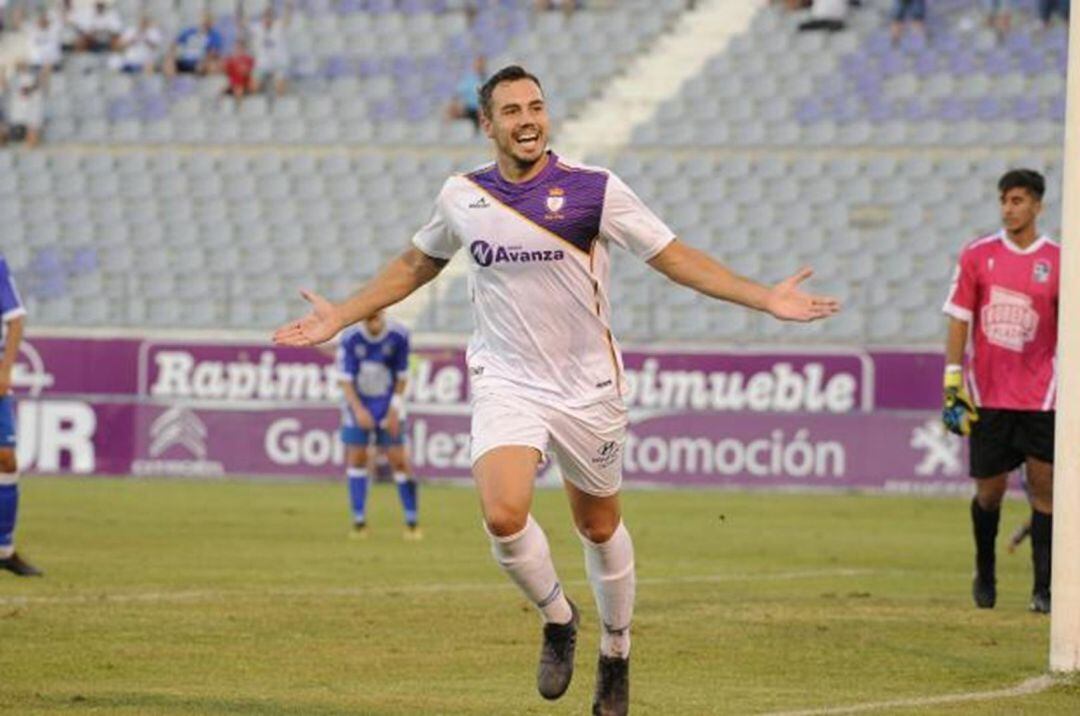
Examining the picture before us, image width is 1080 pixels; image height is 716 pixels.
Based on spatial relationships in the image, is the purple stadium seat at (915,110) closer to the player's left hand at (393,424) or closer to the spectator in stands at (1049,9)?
the spectator in stands at (1049,9)

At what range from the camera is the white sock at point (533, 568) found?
9.55 m

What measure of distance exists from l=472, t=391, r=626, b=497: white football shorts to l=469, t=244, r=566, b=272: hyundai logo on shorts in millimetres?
523

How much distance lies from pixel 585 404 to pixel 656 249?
0.68 m

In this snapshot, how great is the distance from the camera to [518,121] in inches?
376

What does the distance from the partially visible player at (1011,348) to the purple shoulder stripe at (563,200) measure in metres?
5.19

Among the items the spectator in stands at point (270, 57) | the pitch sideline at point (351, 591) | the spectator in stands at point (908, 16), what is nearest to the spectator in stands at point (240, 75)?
the spectator in stands at point (270, 57)

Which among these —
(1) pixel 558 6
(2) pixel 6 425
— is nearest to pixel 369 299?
(2) pixel 6 425

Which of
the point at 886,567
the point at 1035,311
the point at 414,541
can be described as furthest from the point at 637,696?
the point at 414,541

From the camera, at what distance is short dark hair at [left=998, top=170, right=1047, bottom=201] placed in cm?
1406

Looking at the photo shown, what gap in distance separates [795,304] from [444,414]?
20.6m

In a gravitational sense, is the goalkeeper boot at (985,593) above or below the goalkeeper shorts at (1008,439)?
below

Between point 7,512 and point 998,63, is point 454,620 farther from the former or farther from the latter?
point 998,63

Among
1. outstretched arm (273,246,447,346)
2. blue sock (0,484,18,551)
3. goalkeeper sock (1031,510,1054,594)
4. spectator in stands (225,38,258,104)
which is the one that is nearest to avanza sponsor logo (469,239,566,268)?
outstretched arm (273,246,447,346)

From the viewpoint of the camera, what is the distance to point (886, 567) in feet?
A: 61.7
